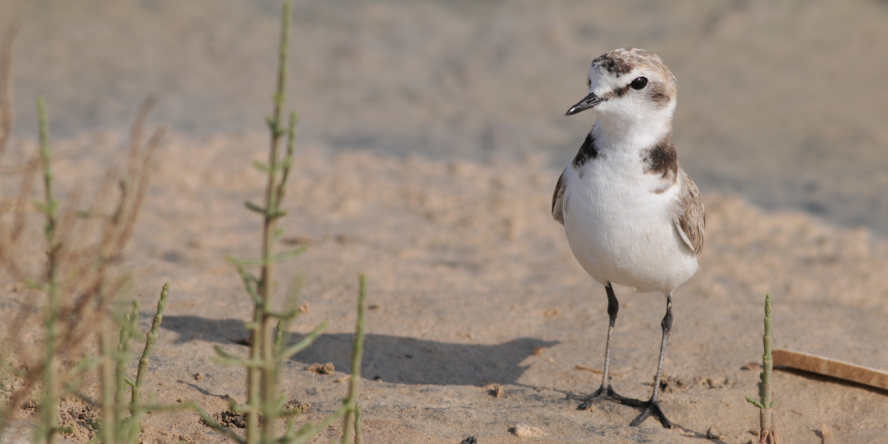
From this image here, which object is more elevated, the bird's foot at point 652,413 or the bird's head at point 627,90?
the bird's head at point 627,90

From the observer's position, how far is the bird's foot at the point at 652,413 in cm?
418

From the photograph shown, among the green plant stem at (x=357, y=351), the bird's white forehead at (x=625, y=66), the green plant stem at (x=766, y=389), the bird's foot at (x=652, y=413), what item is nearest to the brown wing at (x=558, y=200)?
the bird's white forehead at (x=625, y=66)

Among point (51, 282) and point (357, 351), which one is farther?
point (357, 351)

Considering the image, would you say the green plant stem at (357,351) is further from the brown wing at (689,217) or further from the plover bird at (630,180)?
the brown wing at (689,217)

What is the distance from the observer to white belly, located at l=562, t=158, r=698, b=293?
13.2 ft

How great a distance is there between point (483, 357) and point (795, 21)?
10.7m

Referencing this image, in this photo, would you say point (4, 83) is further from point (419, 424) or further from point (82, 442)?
point (419, 424)

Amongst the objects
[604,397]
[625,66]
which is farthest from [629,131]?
[604,397]

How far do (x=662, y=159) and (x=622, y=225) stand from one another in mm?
406

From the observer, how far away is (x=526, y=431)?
150 inches

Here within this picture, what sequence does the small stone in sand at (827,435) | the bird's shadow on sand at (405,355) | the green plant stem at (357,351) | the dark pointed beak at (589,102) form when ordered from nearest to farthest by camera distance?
the green plant stem at (357,351), the dark pointed beak at (589,102), the small stone in sand at (827,435), the bird's shadow on sand at (405,355)

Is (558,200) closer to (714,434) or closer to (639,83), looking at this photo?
(639,83)

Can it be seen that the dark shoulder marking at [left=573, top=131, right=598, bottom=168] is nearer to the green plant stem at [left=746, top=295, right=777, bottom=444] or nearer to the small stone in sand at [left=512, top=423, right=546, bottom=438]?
the green plant stem at [left=746, top=295, right=777, bottom=444]

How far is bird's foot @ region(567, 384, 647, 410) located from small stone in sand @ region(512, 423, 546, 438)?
57 centimetres
